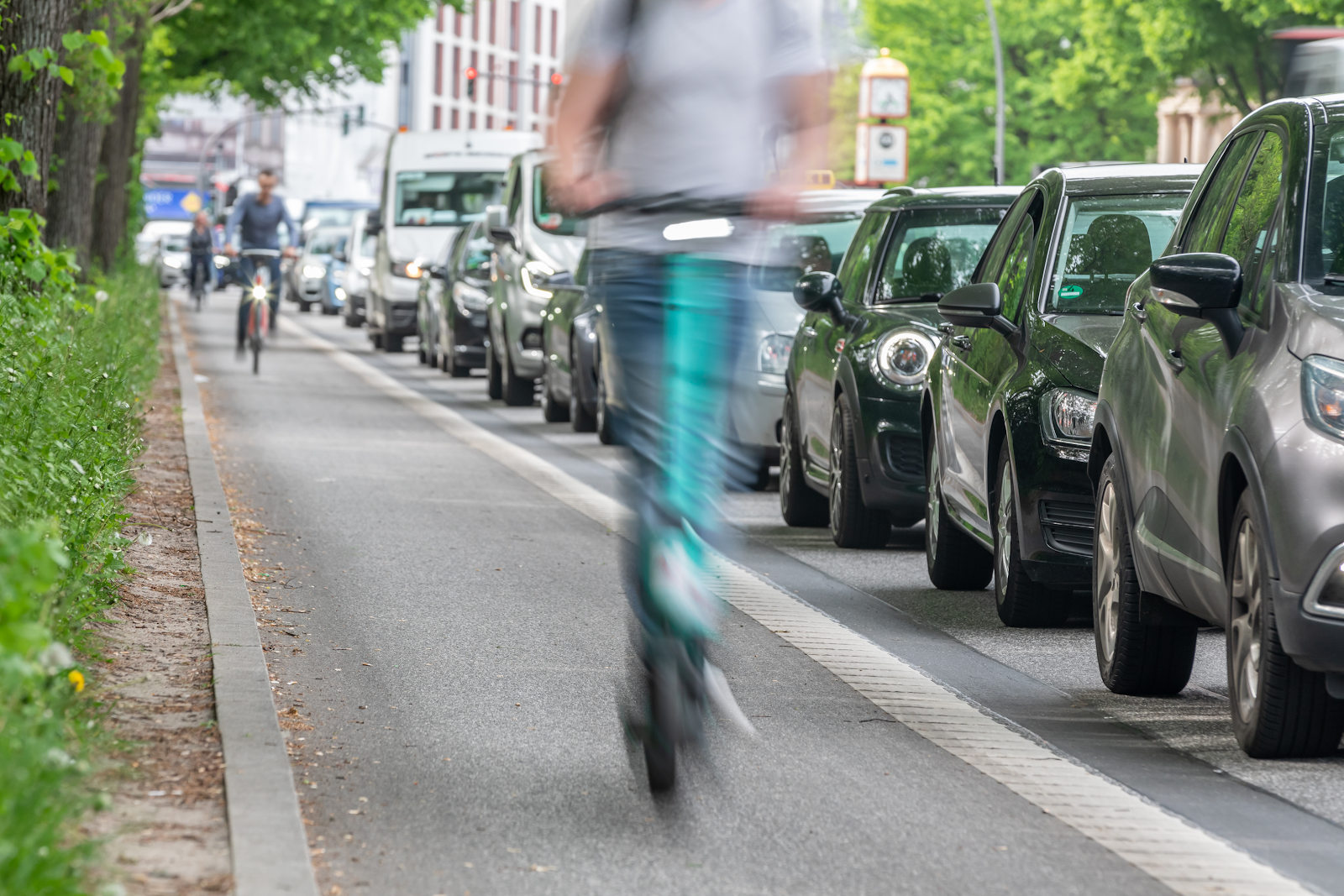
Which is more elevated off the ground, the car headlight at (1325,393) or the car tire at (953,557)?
the car headlight at (1325,393)

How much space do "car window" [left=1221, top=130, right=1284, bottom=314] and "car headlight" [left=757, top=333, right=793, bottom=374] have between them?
22.2ft

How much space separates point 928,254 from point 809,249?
2.78m

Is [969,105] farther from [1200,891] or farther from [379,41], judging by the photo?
[1200,891]

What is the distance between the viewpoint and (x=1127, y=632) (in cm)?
675

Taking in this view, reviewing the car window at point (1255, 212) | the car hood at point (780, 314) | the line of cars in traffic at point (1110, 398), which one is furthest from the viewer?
the car hood at point (780, 314)

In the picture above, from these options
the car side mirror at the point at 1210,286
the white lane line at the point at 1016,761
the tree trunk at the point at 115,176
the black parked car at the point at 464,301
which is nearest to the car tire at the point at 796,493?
the white lane line at the point at 1016,761

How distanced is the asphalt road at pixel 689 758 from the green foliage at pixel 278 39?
90.2 ft

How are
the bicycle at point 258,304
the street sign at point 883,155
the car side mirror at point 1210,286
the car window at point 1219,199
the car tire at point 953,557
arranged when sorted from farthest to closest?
the street sign at point 883,155 → the bicycle at point 258,304 → the car tire at point 953,557 → the car window at point 1219,199 → the car side mirror at point 1210,286

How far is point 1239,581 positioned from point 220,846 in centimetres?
262

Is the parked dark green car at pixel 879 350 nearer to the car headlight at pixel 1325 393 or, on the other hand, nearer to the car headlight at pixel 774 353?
the car headlight at pixel 774 353

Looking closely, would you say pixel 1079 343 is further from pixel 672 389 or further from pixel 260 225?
pixel 260 225

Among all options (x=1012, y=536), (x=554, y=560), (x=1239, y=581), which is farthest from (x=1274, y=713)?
(x=554, y=560)

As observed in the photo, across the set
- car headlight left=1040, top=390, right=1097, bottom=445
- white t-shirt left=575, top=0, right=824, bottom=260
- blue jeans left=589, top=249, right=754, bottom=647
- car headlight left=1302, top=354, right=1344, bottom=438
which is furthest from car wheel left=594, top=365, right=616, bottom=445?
white t-shirt left=575, top=0, right=824, bottom=260

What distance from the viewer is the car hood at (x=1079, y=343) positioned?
25.7ft
